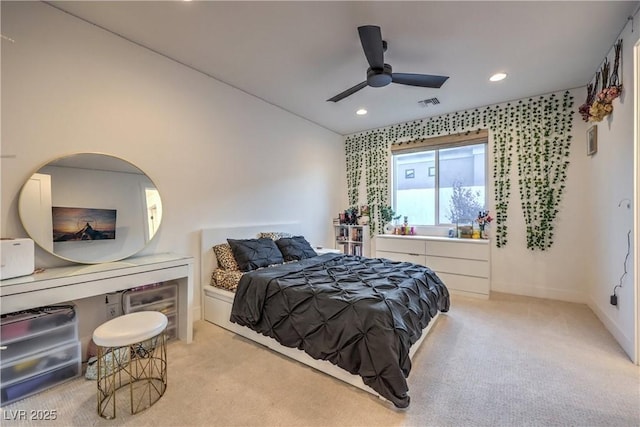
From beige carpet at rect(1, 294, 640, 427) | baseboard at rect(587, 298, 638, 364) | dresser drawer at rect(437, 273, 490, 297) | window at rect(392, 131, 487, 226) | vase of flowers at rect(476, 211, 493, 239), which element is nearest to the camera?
beige carpet at rect(1, 294, 640, 427)

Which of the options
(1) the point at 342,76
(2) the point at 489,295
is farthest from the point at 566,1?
(2) the point at 489,295

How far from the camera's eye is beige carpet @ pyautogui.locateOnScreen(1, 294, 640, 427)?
1656mm

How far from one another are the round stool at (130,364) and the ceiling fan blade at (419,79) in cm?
285

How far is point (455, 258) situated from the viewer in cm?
405

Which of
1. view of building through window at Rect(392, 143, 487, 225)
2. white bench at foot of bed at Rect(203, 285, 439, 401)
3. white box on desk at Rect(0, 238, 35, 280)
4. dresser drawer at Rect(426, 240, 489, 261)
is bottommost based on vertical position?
white bench at foot of bed at Rect(203, 285, 439, 401)

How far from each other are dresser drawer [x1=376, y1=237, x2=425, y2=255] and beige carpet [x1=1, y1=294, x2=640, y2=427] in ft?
5.76

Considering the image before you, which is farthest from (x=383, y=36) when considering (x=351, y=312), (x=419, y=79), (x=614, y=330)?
(x=614, y=330)

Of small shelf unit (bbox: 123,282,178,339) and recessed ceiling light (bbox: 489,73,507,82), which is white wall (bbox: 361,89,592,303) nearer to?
recessed ceiling light (bbox: 489,73,507,82)

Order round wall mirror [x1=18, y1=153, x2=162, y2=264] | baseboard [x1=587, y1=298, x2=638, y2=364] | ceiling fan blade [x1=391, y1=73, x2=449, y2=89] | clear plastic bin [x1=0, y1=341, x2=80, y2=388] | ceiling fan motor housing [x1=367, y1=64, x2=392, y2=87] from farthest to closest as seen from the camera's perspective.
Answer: ceiling fan blade [x1=391, y1=73, x2=449, y2=89]
ceiling fan motor housing [x1=367, y1=64, x2=392, y2=87]
baseboard [x1=587, y1=298, x2=638, y2=364]
round wall mirror [x1=18, y1=153, x2=162, y2=264]
clear plastic bin [x1=0, y1=341, x2=80, y2=388]

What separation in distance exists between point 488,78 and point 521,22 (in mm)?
1036

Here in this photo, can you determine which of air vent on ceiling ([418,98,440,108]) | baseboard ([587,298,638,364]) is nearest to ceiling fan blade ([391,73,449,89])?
air vent on ceiling ([418,98,440,108])

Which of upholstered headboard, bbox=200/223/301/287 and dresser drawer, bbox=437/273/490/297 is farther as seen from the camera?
dresser drawer, bbox=437/273/490/297

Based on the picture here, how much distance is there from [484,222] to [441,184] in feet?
Result: 3.26

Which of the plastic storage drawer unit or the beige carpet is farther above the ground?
the plastic storage drawer unit
